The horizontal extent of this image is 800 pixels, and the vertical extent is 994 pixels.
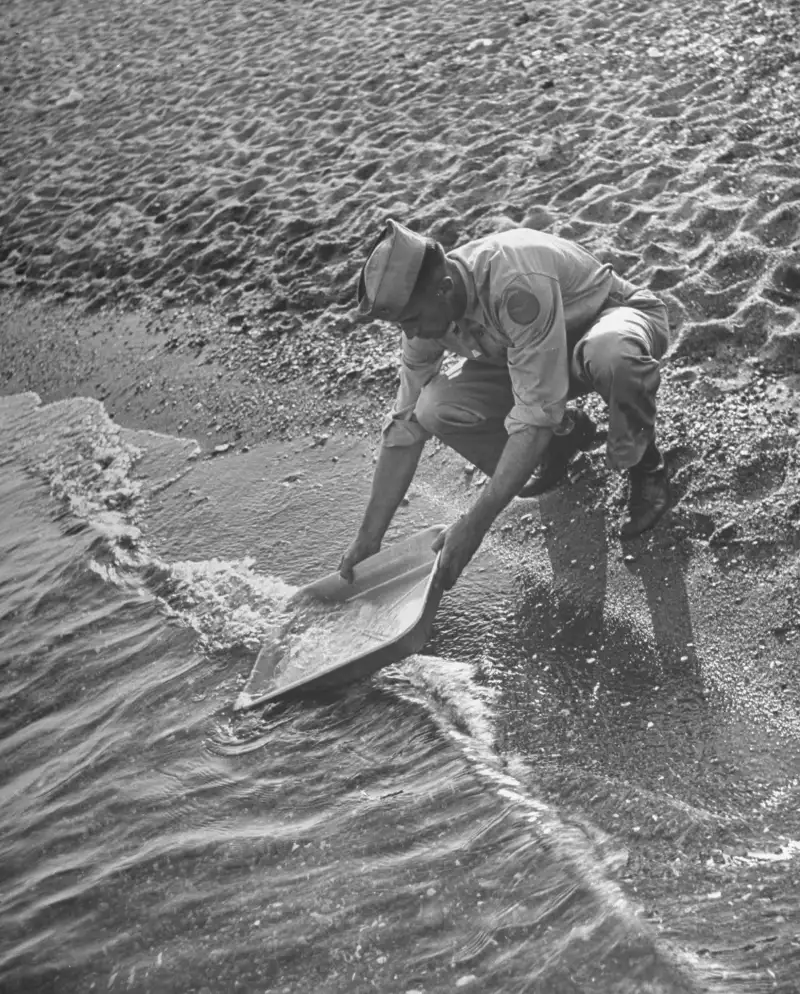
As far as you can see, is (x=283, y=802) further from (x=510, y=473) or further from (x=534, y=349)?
(x=534, y=349)

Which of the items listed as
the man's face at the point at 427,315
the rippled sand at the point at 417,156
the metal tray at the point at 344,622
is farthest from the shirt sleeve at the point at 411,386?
the rippled sand at the point at 417,156

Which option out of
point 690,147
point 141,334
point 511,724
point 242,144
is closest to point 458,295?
point 511,724

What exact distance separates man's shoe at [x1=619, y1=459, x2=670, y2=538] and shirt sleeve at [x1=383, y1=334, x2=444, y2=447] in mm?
763

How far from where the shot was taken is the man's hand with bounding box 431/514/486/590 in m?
3.18

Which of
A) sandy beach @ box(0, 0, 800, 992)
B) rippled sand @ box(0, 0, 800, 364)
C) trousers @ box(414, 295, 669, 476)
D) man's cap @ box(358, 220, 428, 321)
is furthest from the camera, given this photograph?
rippled sand @ box(0, 0, 800, 364)

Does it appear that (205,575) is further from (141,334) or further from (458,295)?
(141,334)

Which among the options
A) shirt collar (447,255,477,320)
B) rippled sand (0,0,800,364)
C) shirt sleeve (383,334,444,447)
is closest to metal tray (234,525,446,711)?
shirt sleeve (383,334,444,447)

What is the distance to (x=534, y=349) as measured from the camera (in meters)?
3.24

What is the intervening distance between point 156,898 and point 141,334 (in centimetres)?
414

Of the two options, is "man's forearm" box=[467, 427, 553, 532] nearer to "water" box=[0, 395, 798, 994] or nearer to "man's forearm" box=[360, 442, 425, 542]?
"man's forearm" box=[360, 442, 425, 542]

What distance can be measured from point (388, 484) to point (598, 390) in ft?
2.50

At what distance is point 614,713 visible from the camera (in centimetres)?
319

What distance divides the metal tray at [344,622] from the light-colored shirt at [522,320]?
1.57 ft

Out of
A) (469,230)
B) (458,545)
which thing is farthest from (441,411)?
(469,230)
